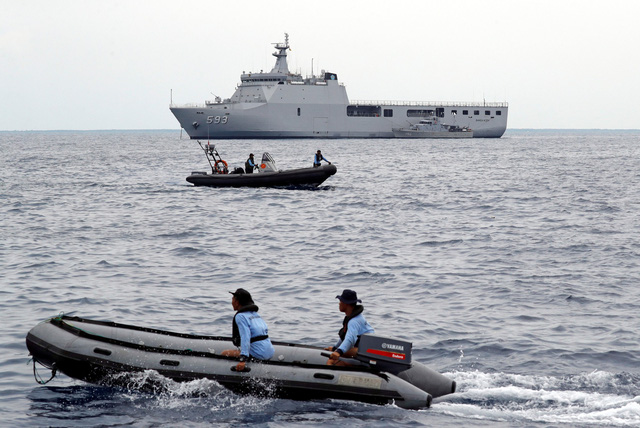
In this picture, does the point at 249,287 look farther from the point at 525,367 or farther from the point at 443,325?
the point at 525,367

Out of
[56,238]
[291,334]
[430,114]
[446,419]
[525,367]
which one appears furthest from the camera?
[430,114]

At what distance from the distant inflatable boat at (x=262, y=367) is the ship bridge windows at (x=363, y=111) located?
93.2 metres

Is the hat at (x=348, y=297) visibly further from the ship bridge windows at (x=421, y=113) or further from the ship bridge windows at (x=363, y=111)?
the ship bridge windows at (x=421, y=113)

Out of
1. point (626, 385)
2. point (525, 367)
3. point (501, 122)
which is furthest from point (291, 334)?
point (501, 122)

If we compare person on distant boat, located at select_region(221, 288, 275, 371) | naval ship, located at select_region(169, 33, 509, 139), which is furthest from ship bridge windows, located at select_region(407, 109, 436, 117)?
person on distant boat, located at select_region(221, 288, 275, 371)

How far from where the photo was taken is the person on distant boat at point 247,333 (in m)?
8.84

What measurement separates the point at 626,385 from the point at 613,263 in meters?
8.63

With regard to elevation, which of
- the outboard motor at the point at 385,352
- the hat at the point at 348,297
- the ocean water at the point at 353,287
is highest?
the hat at the point at 348,297

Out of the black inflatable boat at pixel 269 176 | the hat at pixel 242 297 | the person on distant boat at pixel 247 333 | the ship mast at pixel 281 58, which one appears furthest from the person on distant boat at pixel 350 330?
the ship mast at pixel 281 58

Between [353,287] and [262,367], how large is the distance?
6189 millimetres

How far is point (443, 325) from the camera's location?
12281 millimetres

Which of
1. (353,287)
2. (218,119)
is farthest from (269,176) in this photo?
(218,119)

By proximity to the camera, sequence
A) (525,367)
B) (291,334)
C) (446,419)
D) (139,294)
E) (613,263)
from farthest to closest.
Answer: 1. (613,263)
2. (139,294)
3. (291,334)
4. (525,367)
5. (446,419)

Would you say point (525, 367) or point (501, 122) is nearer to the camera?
point (525, 367)
